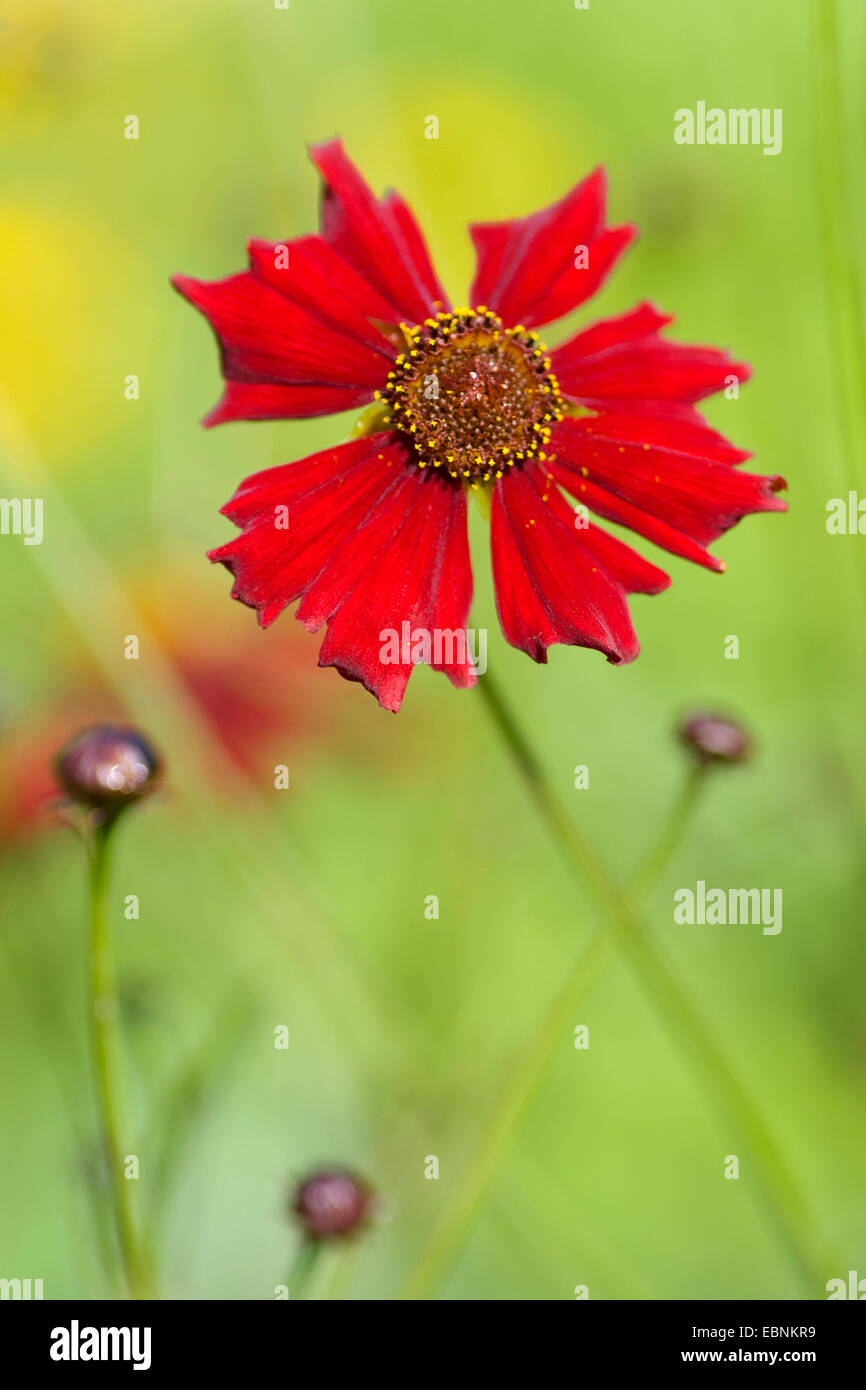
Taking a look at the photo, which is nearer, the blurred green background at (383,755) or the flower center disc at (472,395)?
the flower center disc at (472,395)

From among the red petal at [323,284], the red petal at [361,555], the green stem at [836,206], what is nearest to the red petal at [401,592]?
the red petal at [361,555]

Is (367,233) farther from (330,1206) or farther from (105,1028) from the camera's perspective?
(330,1206)

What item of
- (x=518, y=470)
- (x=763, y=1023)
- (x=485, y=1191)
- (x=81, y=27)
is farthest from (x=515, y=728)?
(x=81, y=27)

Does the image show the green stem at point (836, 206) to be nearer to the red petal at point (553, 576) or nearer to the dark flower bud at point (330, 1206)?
the red petal at point (553, 576)

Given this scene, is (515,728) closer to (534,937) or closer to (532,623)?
(532,623)

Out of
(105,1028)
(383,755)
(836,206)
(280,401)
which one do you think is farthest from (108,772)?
(383,755)

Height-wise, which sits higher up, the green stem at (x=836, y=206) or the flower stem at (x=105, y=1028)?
the green stem at (x=836, y=206)

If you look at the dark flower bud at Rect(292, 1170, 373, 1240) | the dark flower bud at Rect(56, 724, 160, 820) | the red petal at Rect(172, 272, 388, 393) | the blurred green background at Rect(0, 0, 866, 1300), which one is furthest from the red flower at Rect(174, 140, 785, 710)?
the dark flower bud at Rect(292, 1170, 373, 1240)

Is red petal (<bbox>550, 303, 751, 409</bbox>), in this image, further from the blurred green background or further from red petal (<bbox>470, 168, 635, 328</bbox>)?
the blurred green background
